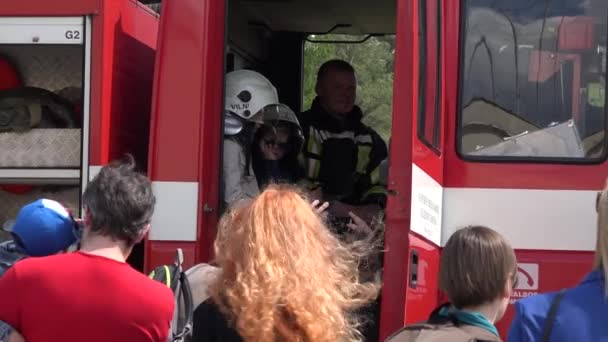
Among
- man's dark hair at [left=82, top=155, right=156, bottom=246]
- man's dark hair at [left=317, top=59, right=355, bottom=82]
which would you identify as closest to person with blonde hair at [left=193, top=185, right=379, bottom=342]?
man's dark hair at [left=82, top=155, right=156, bottom=246]

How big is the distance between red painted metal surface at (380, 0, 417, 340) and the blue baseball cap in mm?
1292

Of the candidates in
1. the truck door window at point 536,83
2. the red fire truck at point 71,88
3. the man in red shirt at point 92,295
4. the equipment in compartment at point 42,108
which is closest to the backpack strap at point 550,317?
the man in red shirt at point 92,295

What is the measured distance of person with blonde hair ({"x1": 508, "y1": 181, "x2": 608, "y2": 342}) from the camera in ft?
10.9

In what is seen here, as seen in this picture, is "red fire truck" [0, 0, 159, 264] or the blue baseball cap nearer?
the blue baseball cap

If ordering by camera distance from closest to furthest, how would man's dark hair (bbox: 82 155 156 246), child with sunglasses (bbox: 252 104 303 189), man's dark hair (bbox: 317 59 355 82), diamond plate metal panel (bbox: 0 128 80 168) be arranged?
man's dark hair (bbox: 82 155 156 246)
diamond plate metal panel (bbox: 0 128 80 168)
child with sunglasses (bbox: 252 104 303 189)
man's dark hair (bbox: 317 59 355 82)

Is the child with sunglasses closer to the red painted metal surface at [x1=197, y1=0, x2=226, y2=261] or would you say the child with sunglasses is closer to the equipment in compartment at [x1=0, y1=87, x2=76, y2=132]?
the red painted metal surface at [x1=197, y1=0, x2=226, y2=261]

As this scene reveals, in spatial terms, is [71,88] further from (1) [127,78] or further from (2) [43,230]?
(2) [43,230]

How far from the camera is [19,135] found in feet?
17.9

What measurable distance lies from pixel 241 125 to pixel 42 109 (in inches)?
39.8

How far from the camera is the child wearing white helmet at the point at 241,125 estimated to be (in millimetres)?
5191

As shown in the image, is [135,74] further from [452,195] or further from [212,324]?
[212,324]

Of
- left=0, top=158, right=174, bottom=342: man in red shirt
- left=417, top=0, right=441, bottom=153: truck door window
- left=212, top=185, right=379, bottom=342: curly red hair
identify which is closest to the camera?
left=212, top=185, right=379, bottom=342: curly red hair

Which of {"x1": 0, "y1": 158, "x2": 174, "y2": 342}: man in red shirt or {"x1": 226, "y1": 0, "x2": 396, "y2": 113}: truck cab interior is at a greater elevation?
{"x1": 226, "y1": 0, "x2": 396, "y2": 113}: truck cab interior

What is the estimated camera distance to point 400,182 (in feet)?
15.1
